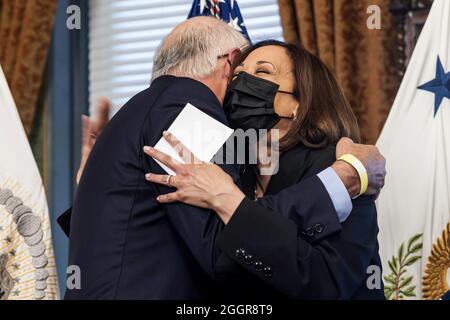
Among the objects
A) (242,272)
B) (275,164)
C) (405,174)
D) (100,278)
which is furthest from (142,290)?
(405,174)

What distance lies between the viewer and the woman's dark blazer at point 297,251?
6.81 feet

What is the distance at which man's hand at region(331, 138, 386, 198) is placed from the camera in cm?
224

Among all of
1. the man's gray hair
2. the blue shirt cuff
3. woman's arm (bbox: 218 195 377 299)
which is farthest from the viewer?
the man's gray hair

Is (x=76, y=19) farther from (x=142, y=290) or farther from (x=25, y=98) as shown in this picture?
(x=142, y=290)

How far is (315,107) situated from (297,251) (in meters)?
0.61

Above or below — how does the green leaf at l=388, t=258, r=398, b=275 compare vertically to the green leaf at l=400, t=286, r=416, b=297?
above

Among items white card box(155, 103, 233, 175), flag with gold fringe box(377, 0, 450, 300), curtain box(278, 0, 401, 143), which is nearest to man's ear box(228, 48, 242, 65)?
white card box(155, 103, 233, 175)

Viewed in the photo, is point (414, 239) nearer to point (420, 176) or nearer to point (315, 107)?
point (420, 176)

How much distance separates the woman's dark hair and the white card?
0.38 m

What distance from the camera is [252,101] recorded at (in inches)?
97.4

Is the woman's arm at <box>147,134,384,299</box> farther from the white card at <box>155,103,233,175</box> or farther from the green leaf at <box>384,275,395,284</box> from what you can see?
the green leaf at <box>384,275,395,284</box>

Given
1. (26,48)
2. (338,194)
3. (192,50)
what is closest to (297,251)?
(338,194)

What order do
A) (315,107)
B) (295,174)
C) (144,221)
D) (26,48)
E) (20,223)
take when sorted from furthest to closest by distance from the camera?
1. (26,48)
2. (20,223)
3. (315,107)
4. (295,174)
5. (144,221)

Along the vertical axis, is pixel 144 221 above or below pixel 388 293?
above
